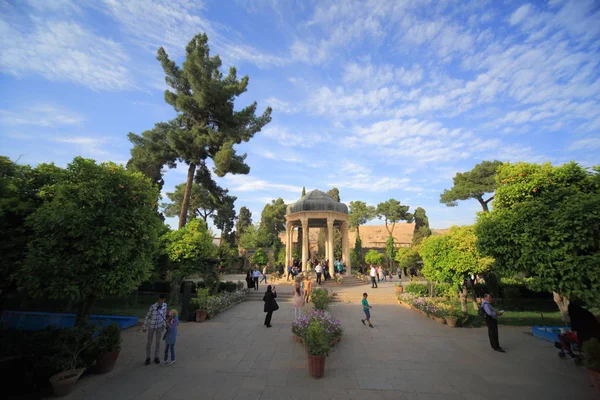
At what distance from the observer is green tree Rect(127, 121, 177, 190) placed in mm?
21141

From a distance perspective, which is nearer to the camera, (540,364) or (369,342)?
(540,364)

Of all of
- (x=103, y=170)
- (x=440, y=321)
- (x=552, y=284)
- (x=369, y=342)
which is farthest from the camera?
(x=440, y=321)

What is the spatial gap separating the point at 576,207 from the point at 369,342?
640cm

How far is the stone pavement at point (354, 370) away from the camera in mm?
5180

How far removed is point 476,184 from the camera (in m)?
36.0

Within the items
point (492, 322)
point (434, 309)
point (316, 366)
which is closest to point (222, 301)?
point (316, 366)

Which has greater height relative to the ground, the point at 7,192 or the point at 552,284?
the point at 7,192

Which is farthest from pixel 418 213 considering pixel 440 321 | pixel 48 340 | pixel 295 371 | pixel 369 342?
pixel 48 340

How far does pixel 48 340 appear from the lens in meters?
5.85

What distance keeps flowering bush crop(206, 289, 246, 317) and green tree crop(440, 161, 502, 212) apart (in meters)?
33.5

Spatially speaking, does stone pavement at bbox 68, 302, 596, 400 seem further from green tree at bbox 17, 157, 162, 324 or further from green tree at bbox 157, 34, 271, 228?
green tree at bbox 157, 34, 271, 228

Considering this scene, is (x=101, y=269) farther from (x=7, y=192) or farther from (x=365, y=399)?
(x=365, y=399)

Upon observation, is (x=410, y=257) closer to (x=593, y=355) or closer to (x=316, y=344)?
(x=593, y=355)

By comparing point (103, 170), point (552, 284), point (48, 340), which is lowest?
point (48, 340)
